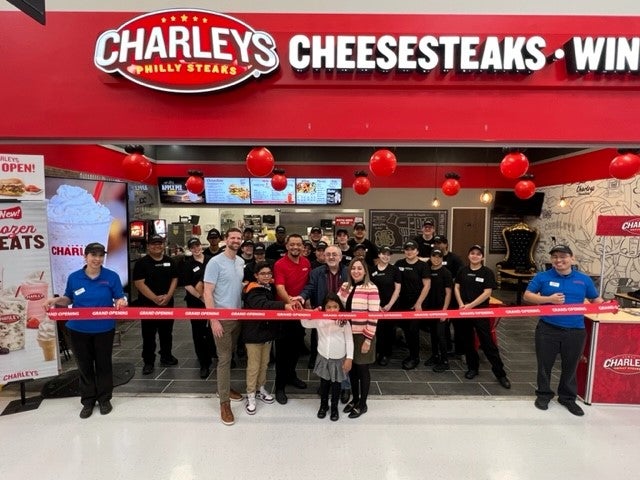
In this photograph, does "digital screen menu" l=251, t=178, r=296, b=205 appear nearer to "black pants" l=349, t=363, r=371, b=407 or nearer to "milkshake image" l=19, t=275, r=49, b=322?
"milkshake image" l=19, t=275, r=49, b=322

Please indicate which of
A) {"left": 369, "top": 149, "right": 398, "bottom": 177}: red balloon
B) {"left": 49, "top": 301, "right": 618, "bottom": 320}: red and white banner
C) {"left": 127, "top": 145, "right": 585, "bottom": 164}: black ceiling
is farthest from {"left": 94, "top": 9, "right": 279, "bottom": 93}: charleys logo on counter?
{"left": 127, "top": 145, "right": 585, "bottom": 164}: black ceiling

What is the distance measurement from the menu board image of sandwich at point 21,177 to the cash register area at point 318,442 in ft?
7.78

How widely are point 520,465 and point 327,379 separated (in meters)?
1.85

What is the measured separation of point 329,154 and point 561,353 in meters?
7.79

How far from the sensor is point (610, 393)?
3902 mm

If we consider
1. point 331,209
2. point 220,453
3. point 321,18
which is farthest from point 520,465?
point 331,209

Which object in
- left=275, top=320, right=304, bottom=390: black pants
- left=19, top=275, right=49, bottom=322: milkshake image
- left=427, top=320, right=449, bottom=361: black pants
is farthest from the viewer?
left=427, top=320, right=449, bottom=361: black pants

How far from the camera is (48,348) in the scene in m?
3.94

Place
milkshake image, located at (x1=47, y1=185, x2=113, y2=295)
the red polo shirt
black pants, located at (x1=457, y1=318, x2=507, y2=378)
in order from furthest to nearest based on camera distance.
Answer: milkshake image, located at (x1=47, y1=185, x2=113, y2=295) < black pants, located at (x1=457, y1=318, x2=507, y2=378) < the red polo shirt

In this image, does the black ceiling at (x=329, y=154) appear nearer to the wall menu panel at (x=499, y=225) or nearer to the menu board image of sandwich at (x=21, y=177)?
the wall menu panel at (x=499, y=225)

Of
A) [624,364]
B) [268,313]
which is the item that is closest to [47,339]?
[268,313]

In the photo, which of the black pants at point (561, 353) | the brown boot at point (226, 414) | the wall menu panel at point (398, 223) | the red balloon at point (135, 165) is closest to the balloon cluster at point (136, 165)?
the red balloon at point (135, 165)

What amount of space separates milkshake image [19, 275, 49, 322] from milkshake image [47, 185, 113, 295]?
1200mm

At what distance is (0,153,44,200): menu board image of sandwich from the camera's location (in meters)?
3.71
